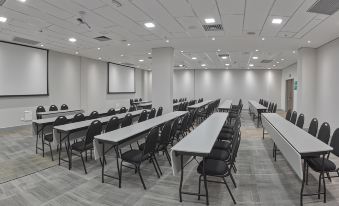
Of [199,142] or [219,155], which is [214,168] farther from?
[219,155]

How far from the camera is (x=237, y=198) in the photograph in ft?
10.4

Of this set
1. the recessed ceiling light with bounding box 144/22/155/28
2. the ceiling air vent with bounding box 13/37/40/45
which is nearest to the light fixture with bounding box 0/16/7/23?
the ceiling air vent with bounding box 13/37/40/45

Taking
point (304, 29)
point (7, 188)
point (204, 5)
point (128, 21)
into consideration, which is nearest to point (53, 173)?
point (7, 188)

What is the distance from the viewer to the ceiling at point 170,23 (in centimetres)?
474

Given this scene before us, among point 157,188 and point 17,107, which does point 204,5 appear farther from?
point 17,107

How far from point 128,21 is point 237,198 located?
4766mm

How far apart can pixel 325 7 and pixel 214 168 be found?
4185mm

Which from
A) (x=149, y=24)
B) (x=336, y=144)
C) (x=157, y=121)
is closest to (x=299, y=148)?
(x=336, y=144)

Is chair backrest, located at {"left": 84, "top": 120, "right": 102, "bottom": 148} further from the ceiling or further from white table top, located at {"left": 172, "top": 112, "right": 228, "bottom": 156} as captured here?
the ceiling

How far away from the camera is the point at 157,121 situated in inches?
210

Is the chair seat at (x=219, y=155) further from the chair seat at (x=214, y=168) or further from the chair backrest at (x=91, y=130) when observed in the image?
the chair backrest at (x=91, y=130)

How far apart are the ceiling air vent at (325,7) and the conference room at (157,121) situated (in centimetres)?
6

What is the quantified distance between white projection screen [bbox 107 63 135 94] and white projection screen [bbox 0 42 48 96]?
4728 mm

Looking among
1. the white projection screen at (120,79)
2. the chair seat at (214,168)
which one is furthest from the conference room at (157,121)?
the white projection screen at (120,79)
